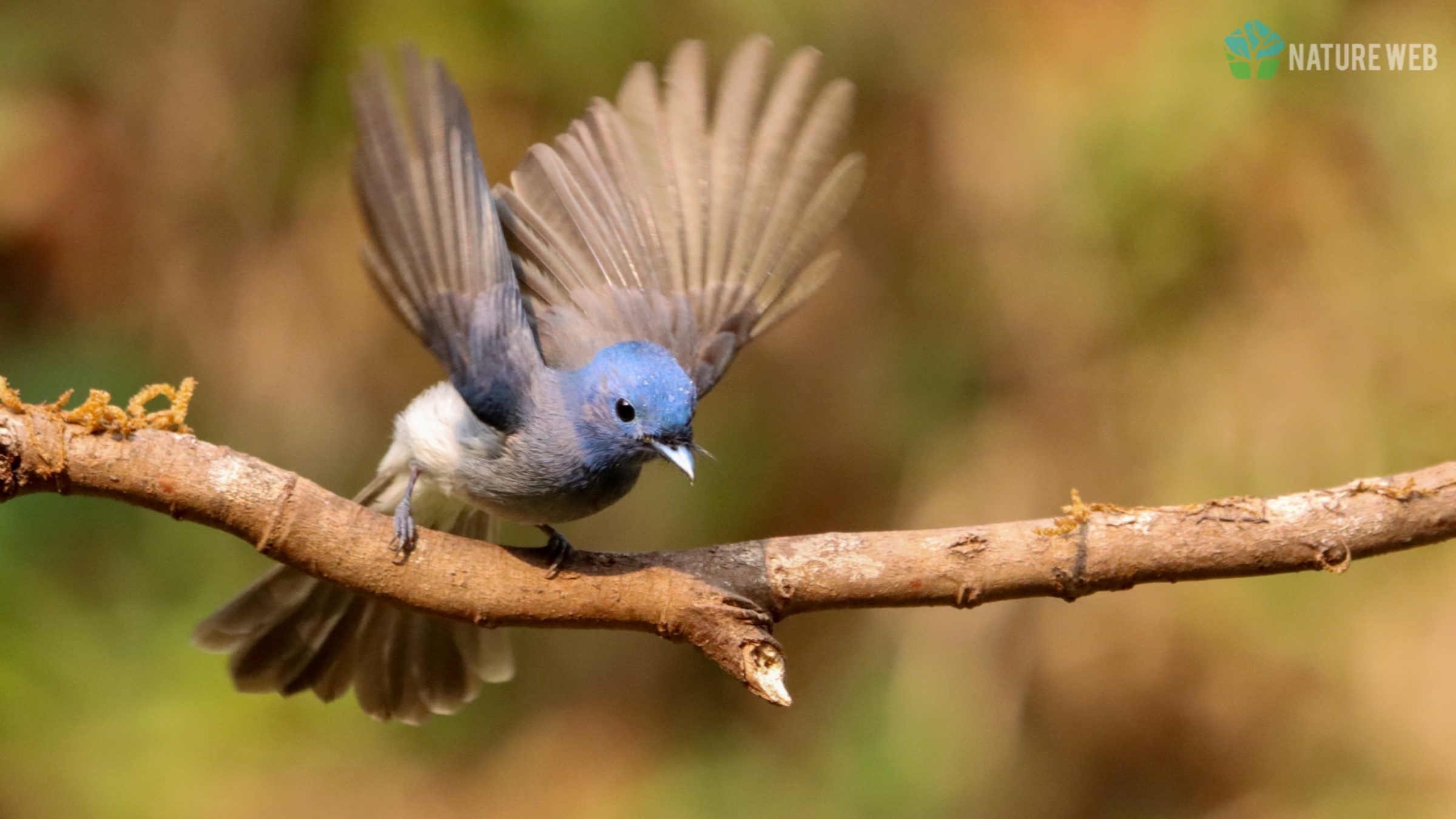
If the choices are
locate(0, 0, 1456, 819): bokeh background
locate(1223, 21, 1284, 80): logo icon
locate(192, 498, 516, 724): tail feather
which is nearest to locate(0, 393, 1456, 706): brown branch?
locate(192, 498, 516, 724): tail feather

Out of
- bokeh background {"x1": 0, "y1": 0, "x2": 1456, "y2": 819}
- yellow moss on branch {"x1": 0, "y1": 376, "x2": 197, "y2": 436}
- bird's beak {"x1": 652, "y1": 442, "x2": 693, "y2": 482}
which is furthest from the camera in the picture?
bokeh background {"x1": 0, "y1": 0, "x2": 1456, "y2": 819}

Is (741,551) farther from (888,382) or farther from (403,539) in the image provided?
(888,382)

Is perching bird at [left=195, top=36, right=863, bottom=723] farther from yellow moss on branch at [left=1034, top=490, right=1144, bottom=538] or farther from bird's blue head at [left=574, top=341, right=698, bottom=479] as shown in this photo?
yellow moss on branch at [left=1034, top=490, right=1144, bottom=538]

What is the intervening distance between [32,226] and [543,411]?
3232 millimetres

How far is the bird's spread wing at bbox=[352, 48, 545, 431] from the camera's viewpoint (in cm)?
258

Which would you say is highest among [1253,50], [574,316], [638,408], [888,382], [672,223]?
[1253,50]

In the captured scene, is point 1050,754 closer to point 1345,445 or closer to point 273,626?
Answer: point 1345,445

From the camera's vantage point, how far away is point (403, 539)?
2.63 metres

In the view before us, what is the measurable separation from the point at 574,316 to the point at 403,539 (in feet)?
3.18

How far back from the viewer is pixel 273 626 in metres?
3.37

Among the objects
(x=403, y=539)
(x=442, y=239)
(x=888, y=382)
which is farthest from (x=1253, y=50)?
(x=403, y=539)

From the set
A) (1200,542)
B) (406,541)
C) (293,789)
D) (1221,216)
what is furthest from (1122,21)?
(293,789)

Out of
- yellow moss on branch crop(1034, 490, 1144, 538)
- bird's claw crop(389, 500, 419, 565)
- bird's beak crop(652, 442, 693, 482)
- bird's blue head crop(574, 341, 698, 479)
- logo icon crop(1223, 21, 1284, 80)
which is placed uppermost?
logo icon crop(1223, 21, 1284, 80)

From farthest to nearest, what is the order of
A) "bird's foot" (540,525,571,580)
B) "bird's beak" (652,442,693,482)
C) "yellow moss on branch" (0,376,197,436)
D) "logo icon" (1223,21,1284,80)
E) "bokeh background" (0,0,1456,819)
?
"logo icon" (1223,21,1284,80) → "bokeh background" (0,0,1456,819) → "bird's beak" (652,442,693,482) → "bird's foot" (540,525,571,580) → "yellow moss on branch" (0,376,197,436)
